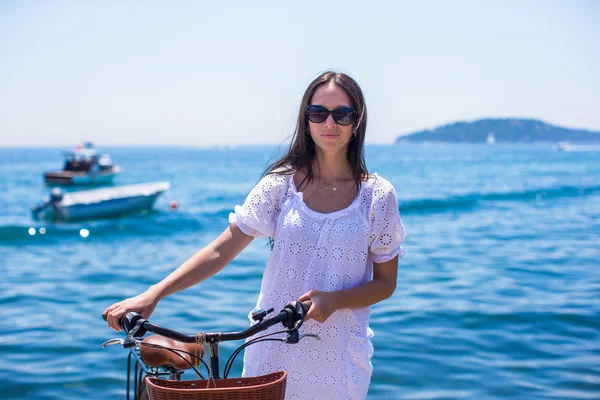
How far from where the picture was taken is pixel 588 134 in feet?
638

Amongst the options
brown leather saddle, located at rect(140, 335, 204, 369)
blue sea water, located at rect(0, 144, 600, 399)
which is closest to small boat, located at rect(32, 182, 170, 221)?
blue sea water, located at rect(0, 144, 600, 399)

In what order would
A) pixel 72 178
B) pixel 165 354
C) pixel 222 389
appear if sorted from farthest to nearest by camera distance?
1. pixel 72 178
2. pixel 165 354
3. pixel 222 389

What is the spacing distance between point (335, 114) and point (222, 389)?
1.12 m

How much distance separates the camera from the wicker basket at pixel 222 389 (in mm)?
1774

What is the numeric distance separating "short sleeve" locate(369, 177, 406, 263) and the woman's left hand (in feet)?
0.92

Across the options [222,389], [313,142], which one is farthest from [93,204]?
[222,389]

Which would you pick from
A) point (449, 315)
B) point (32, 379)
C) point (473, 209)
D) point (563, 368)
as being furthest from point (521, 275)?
point (473, 209)

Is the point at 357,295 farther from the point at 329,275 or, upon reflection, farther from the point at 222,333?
the point at 222,333

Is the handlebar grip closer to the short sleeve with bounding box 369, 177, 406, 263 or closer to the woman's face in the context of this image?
the short sleeve with bounding box 369, 177, 406, 263

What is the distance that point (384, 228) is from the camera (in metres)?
2.46

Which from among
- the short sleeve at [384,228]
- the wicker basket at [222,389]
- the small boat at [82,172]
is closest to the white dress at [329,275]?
the short sleeve at [384,228]

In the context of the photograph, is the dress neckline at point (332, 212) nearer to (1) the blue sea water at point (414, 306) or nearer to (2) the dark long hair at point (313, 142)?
(2) the dark long hair at point (313, 142)

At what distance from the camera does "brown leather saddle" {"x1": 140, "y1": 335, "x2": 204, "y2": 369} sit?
2.40m

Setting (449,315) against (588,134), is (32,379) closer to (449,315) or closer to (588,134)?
(449,315)
